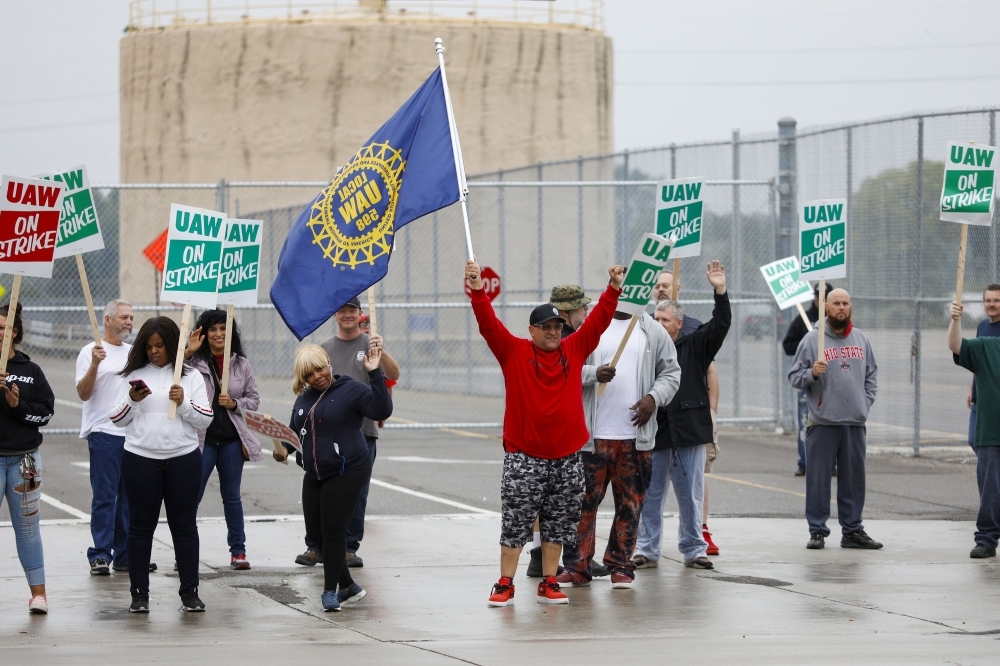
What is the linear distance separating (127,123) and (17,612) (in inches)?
1174

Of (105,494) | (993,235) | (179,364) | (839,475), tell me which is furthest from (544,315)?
(993,235)

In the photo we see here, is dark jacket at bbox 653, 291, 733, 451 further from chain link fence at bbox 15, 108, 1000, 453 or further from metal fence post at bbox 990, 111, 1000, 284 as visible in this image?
chain link fence at bbox 15, 108, 1000, 453

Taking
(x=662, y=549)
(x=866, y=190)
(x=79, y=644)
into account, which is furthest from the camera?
(x=866, y=190)

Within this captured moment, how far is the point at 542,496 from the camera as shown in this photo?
8.58m

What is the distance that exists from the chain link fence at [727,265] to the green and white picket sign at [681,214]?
6296mm

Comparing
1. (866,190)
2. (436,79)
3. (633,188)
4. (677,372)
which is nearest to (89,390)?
(436,79)

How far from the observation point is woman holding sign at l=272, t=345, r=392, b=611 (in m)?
8.46

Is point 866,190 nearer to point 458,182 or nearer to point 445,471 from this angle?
point 445,471

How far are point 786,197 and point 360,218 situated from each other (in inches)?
460

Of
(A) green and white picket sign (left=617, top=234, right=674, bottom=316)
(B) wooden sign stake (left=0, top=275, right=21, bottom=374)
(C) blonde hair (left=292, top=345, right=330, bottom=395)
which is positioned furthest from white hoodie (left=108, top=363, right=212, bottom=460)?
(A) green and white picket sign (left=617, top=234, right=674, bottom=316)

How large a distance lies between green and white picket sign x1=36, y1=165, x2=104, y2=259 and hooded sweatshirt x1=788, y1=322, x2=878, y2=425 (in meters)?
5.23

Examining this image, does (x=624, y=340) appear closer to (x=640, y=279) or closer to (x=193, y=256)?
(x=640, y=279)

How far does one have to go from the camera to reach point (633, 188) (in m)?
22.9

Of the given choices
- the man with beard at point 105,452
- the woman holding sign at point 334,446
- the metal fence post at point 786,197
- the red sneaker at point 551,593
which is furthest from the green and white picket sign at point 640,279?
the metal fence post at point 786,197
